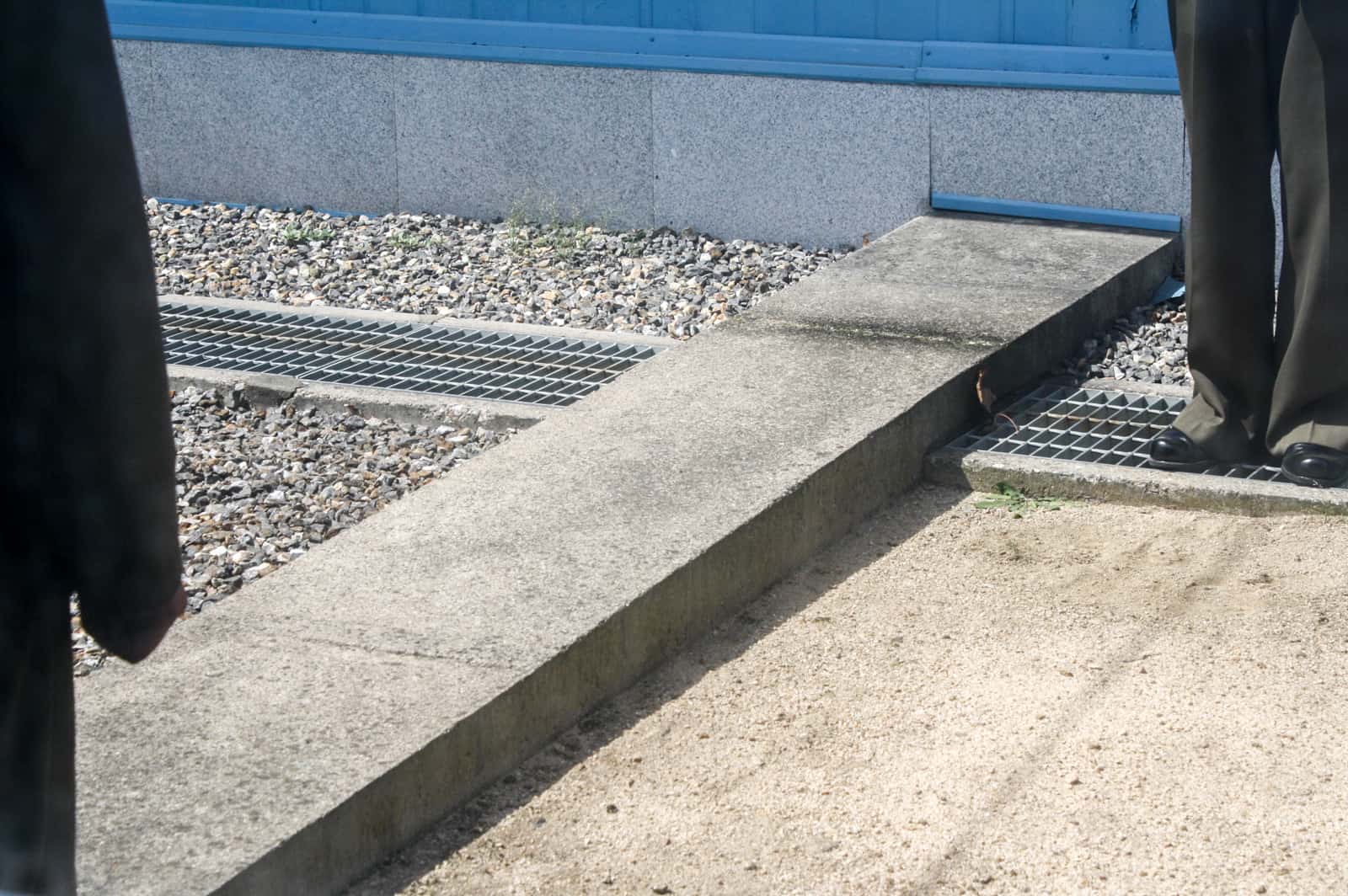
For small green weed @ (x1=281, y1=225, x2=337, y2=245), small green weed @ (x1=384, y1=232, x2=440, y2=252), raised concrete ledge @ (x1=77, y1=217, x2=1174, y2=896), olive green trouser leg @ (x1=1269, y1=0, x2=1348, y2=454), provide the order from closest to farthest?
raised concrete ledge @ (x1=77, y1=217, x2=1174, y2=896) → olive green trouser leg @ (x1=1269, y1=0, x2=1348, y2=454) → small green weed @ (x1=384, y1=232, x2=440, y2=252) → small green weed @ (x1=281, y1=225, x2=337, y2=245)

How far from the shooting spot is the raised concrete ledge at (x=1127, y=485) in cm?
406

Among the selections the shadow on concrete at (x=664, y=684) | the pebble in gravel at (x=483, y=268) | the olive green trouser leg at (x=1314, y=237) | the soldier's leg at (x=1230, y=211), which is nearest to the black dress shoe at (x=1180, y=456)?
the soldier's leg at (x=1230, y=211)

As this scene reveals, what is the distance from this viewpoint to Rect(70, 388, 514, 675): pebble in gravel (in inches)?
157

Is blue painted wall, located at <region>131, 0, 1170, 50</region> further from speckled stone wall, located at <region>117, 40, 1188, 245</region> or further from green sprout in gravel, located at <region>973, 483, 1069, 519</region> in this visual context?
green sprout in gravel, located at <region>973, 483, 1069, 519</region>

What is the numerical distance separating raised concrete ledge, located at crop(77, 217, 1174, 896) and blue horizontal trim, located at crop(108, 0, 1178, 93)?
4.96ft

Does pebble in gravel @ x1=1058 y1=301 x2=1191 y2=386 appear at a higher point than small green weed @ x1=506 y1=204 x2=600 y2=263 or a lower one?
lower

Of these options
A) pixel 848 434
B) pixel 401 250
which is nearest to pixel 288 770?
pixel 848 434

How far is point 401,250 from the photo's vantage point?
7039mm

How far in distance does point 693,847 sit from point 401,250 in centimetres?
465

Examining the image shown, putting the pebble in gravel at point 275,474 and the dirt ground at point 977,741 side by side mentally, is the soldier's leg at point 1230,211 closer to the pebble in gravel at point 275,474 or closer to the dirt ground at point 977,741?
the dirt ground at point 977,741

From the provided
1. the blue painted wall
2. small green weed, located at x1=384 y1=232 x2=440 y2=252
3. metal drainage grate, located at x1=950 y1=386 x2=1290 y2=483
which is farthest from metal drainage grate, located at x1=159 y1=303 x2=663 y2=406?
the blue painted wall

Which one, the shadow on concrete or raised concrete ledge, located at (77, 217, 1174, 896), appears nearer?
raised concrete ledge, located at (77, 217, 1174, 896)

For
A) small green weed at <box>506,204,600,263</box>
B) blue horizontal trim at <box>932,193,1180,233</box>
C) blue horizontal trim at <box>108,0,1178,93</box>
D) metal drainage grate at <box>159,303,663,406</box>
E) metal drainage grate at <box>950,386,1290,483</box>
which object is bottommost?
metal drainage grate at <box>950,386,1290,483</box>

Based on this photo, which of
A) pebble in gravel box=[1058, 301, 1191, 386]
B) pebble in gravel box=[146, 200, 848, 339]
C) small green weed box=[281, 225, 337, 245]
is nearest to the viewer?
pebble in gravel box=[1058, 301, 1191, 386]
